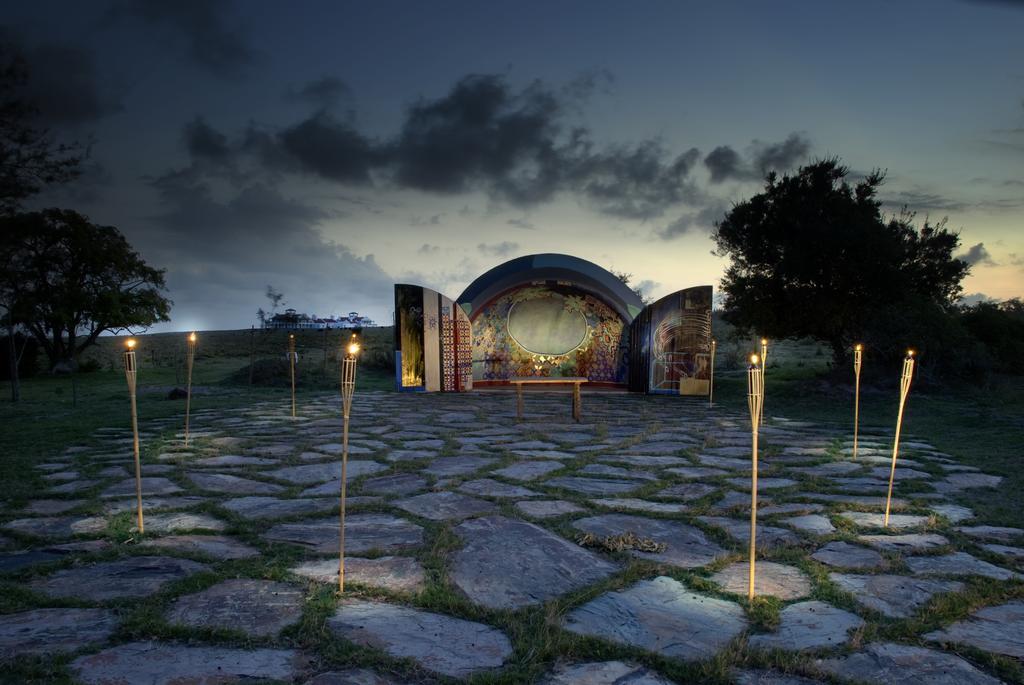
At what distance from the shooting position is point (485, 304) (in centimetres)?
1681

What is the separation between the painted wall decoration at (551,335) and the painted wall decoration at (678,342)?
2216mm

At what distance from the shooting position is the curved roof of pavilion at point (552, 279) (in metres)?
15.8

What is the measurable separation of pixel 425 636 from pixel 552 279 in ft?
46.7

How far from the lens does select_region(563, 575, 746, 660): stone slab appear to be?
2498 millimetres

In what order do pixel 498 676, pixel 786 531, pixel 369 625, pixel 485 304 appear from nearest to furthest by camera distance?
pixel 498 676 → pixel 369 625 → pixel 786 531 → pixel 485 304

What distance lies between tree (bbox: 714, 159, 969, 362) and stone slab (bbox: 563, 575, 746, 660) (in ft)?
41.0

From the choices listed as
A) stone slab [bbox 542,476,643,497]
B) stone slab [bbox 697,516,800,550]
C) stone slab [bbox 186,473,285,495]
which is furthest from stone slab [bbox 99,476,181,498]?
stone slab [bbox 697,516,800,550]

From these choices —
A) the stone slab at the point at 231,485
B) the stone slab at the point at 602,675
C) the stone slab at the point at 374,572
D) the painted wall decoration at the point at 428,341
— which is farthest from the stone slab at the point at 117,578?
the painted wall decoration at the point at 428,341

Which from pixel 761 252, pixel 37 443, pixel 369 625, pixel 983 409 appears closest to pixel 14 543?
pixel 369 625

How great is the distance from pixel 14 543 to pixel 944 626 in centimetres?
478

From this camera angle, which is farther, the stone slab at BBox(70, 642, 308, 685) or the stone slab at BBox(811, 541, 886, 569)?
the stone slab at BBox(811, 541, 886, 569)

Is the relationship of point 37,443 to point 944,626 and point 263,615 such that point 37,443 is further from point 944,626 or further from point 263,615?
point 944,626

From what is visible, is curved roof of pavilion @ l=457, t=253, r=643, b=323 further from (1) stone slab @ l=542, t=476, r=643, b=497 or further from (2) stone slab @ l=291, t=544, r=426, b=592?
(2) stone slab @ l=291, t=544, r=426, b=592

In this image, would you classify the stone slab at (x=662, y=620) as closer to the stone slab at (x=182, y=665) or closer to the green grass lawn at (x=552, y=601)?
the green grass lawn at (x=552, y=601)
